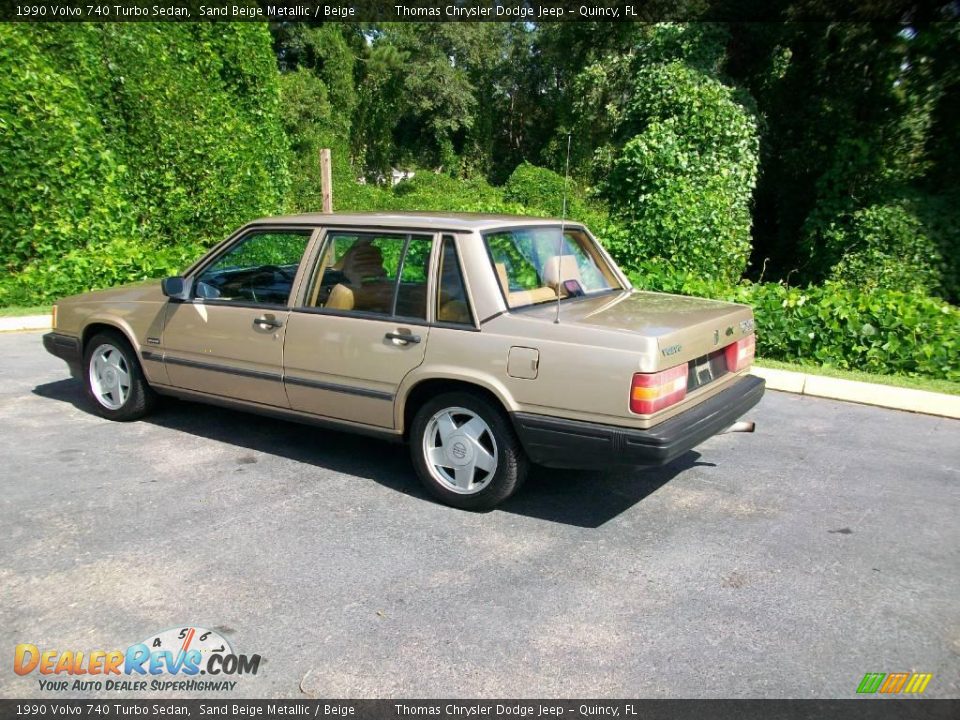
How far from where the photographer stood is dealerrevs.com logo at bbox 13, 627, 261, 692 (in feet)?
9.59

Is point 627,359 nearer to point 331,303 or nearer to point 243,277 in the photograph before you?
point 331,303

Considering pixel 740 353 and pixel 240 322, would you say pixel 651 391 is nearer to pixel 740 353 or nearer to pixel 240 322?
pixel 740 353

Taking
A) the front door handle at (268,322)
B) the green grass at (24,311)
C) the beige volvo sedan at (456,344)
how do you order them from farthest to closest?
1. the green grass at (24,311)
2. the front door handle at (268,322)
3. the beige volvo sedan at (456,344)

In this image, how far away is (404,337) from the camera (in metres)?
4.55

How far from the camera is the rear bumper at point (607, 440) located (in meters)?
3.89

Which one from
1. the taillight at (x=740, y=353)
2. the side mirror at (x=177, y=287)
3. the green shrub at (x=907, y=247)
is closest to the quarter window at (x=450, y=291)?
the taillight at (x=740, y=353)

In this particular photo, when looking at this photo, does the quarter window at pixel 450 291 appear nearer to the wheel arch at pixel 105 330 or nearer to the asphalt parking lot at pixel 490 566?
the asphalt parking lot at pixel 490 566

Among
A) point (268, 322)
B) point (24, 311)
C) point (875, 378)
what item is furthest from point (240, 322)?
point (24, 311)

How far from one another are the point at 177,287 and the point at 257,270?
0.55m

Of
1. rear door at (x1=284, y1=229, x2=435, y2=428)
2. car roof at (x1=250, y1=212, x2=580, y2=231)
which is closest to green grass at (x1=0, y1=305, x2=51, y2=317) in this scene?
car roof at (x1=250, y1=212, x2=580, y2=231)

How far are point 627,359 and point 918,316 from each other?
526cm

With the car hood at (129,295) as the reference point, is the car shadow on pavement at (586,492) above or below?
below

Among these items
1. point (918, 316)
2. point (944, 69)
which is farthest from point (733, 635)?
point (944, 69)

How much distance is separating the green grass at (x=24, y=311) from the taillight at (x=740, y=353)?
9171 millimetres
